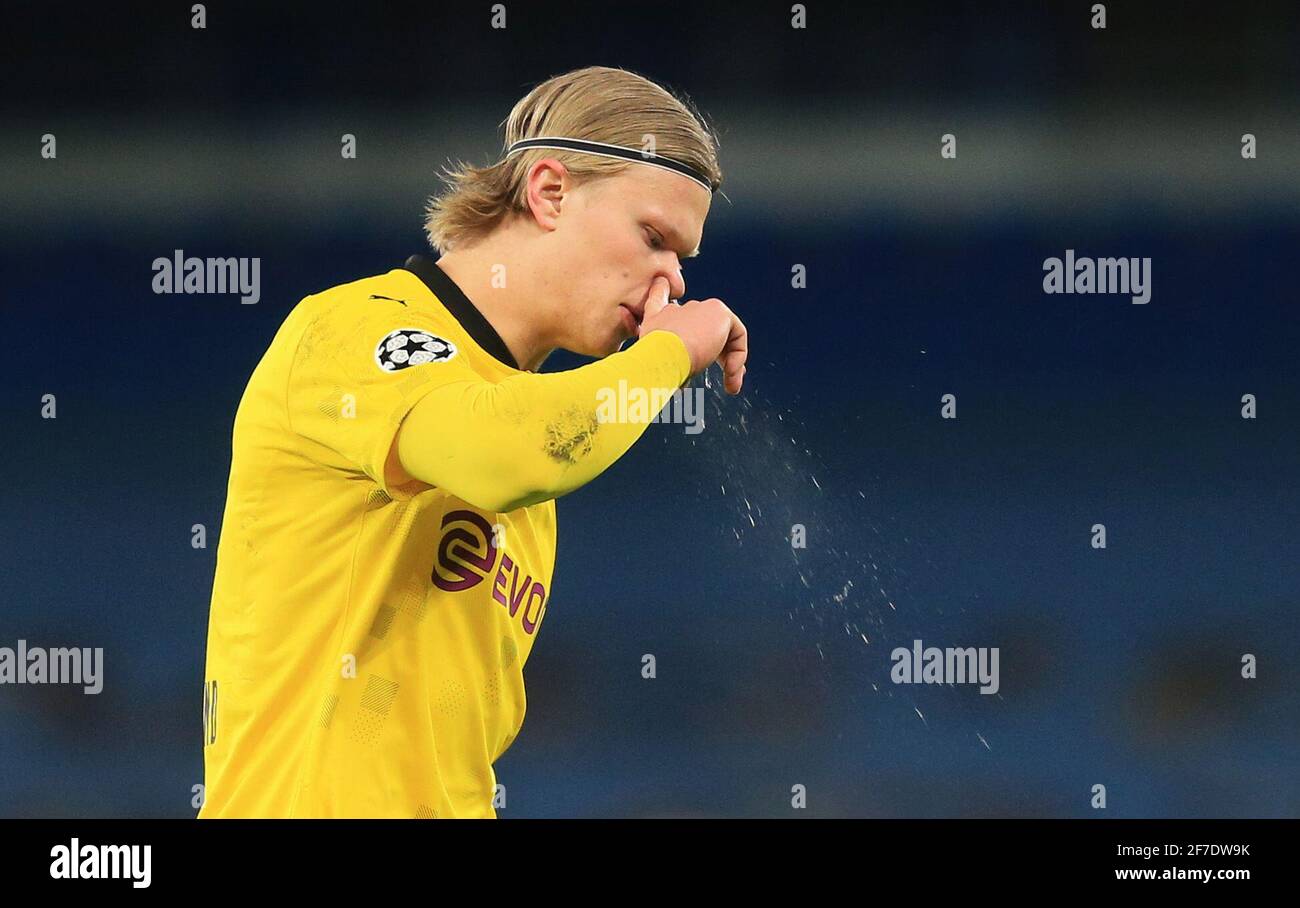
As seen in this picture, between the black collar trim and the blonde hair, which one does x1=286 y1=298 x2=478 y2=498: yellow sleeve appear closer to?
the black collar trim

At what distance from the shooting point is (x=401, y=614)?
6.57 ft

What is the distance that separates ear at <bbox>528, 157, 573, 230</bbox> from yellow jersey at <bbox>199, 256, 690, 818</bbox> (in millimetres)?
229

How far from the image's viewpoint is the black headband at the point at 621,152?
7.30 ft

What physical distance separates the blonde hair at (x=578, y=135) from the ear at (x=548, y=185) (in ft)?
0.05

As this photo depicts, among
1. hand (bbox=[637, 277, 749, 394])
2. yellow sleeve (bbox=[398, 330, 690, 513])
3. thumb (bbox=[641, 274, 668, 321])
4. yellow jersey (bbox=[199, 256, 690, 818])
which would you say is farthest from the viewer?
thumb (bbox=[641, 274, 668, 321])

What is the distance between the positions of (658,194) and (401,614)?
2.60 feet

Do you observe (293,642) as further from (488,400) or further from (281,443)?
(488,400)

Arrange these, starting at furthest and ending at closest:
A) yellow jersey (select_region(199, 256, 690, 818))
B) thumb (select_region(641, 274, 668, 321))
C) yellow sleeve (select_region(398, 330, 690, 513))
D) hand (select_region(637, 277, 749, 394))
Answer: thumb (select_region(641, 274, 668, 321)) < hand (select_region(637, 277, 749, 394)) < yellow jersey (select_region(199, 256, 690, 818)) < yellow sleeve (select_region(398, 330, 690, 513))

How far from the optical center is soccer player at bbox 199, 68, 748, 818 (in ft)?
6.05

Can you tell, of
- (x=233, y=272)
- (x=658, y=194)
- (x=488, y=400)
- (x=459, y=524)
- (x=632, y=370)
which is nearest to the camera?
(x=488, y=400)

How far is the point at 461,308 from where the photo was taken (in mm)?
2123

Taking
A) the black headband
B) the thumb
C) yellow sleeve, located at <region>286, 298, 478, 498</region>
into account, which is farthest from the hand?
yellow sleeve, located at <region>286, 298, 478, 498</region>

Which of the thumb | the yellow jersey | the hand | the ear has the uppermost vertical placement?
the ear
